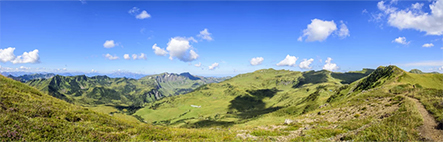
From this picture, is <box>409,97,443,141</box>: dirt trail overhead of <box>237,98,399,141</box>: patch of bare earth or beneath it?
overhead

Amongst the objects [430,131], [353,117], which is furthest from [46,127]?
[353,117]

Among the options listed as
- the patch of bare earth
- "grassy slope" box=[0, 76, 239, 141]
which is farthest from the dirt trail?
"grassy slope" box=[0, 76, 239, 141]

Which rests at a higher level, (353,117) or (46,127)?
(46,127)

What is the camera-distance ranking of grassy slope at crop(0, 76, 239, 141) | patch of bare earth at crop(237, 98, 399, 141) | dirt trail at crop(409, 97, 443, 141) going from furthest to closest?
patch of bare earth at crop(237, 98, 399, 141) < dirt trail at crop(409, 97, 443, 141) < grassy slope at crop(0, 76, 239, 141)

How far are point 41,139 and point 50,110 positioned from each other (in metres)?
9.61

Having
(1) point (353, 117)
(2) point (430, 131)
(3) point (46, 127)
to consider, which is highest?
(3) point (46, 127)

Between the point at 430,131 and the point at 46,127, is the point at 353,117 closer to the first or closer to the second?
the point at 430,131

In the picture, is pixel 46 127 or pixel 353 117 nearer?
pixel 46 127

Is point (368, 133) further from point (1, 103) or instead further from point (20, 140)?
point (1, 103)

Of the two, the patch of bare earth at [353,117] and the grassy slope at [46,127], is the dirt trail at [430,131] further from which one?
the grassy slope at [46,127]

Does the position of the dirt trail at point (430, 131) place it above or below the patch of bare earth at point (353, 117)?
above

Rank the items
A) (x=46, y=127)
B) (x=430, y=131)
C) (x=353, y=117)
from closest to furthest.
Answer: (x=46, y=127) < (x=430, y=131) < (x=353, y=117)

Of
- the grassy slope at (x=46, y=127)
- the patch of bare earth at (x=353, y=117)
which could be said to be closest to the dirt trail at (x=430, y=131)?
the patch of bare earth at (x=353, y=117)

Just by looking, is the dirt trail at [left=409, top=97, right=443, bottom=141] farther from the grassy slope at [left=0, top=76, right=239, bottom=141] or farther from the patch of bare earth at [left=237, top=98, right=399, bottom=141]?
the grassy slope at [left=0, top=76, right=239, bottom=141]
